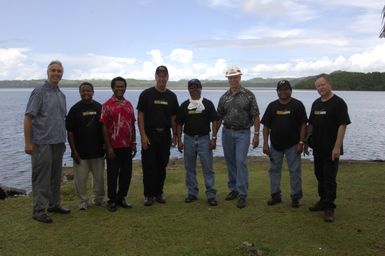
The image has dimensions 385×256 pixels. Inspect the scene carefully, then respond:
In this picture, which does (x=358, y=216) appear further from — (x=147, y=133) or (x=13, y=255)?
(x=13, y=255)

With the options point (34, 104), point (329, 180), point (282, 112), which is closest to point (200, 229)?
point (329, 180)

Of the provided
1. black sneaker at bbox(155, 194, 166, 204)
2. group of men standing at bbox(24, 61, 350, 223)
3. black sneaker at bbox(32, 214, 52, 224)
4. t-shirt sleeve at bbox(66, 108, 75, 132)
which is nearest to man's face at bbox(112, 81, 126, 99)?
group of men standing at bbox(24, 61, 350, 223)

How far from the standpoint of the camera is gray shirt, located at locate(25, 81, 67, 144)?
7359 mm

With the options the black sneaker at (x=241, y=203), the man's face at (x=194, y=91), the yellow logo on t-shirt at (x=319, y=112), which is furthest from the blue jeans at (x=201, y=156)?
the yellow logo on t-shirt at (x=319, y=112)

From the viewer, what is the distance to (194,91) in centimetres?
850

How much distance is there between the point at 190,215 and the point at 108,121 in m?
2.40

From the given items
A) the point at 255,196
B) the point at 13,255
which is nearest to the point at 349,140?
the point at 255,196

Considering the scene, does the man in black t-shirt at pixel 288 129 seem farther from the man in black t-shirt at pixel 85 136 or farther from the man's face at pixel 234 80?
the man in black t-shirt at pixel 85 136

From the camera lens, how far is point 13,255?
626 cm

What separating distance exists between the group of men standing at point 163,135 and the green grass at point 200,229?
0.35m

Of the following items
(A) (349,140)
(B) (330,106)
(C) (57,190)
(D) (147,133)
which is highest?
(B) (330,106)

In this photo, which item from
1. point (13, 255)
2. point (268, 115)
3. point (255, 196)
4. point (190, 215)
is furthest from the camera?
point (255, 196)

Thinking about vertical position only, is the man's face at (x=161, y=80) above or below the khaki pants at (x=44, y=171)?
above

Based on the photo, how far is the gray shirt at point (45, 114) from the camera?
7359mm
